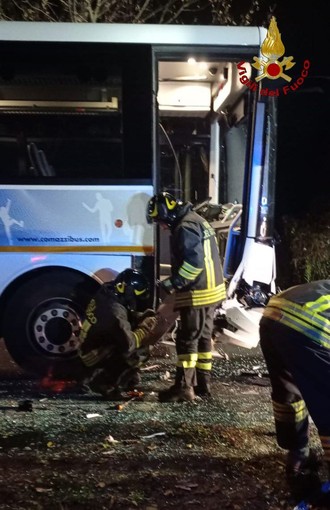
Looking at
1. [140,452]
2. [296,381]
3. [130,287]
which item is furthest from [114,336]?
[296,381]

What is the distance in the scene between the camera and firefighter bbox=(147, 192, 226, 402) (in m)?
5.14

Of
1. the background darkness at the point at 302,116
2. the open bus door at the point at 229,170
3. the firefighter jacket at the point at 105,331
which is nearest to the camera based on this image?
the firefighter jacket at the point at 105,331

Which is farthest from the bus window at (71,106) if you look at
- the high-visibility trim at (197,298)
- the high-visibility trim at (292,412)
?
the high-visibility trim at (292,412)

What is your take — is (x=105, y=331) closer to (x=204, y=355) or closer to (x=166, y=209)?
(x=204, y=355)

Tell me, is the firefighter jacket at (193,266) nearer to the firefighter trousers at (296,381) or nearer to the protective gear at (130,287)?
the protective gear at (130,287)

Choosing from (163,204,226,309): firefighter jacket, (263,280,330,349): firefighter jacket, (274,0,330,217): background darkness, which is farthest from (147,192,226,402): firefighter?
(274,0,330,217): background darkness

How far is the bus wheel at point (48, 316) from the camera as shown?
18.5 feet

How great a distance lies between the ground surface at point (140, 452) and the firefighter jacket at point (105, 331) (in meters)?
0.42

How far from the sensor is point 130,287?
5.34 metres

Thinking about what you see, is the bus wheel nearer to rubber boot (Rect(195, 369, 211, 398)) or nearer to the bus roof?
rubber boot (Rect(195, 369, 211, 398))

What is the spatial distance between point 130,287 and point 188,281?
569 millimetres

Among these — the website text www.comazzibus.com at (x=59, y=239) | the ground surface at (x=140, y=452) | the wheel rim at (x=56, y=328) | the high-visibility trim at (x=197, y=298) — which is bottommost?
the ground surface at (x=140, y=452)

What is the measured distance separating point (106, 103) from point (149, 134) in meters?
0.48

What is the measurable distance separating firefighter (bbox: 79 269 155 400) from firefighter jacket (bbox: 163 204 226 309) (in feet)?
1.31
